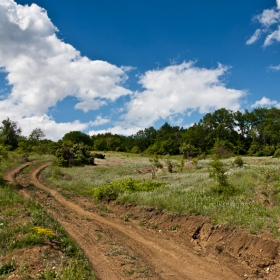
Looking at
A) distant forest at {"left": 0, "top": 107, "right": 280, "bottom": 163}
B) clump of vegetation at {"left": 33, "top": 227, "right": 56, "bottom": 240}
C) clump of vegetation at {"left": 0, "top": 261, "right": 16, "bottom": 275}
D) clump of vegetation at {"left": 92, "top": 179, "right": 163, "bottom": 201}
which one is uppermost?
distant forest at {"left": 0, "top": 107, "right": 280, "bottom": 163}

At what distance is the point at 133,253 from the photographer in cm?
1076

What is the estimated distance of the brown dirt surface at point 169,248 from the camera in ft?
30.0

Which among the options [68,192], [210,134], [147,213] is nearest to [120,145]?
[210,134]

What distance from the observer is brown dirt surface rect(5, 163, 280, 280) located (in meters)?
9.15

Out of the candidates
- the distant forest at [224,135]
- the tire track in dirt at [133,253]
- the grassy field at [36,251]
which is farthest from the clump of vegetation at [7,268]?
the distant forest at [224,135]

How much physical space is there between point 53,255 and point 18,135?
9507 cm

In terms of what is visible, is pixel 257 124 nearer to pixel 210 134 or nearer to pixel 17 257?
pixel 210 134

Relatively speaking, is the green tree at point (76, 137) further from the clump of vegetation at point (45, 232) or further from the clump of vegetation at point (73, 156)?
the clump of vegetation at point (45, 232)

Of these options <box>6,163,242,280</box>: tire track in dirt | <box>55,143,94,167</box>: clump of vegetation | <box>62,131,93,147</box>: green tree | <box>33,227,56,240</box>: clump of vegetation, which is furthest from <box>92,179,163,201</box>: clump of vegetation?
<box>62,131,93,147</box>: green tree

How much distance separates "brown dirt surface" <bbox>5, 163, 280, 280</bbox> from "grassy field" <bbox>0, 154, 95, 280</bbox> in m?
0.95

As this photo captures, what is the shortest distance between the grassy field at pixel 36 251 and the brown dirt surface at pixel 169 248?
952 mm

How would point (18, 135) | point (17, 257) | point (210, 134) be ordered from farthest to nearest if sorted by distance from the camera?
1. point (210, 134)
2. point (18, 135)
3. point (17, 257)

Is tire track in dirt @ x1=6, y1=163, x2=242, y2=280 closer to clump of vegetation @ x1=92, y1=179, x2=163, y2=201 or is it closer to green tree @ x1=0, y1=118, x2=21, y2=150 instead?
clump of vegetation @ x1=92, y1=179, x2=163, y2=201

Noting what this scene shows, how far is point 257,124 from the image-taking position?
10912 cm
